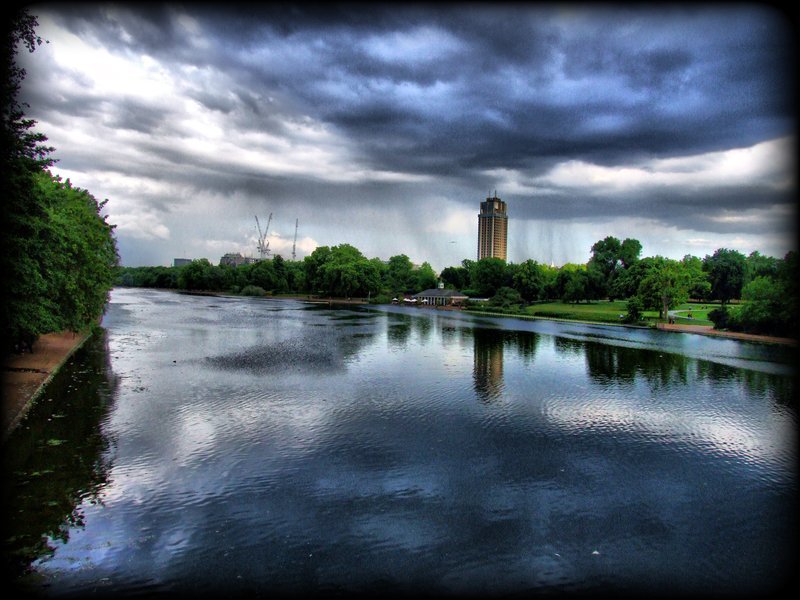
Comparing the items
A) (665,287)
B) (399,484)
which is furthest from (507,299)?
(399,484)

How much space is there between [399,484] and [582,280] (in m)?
77.9

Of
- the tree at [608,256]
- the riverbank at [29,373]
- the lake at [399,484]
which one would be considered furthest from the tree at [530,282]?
the riverbank at [29,373]

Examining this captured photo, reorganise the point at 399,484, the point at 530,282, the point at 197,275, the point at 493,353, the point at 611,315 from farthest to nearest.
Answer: the point at 197,275 → the point at 530,282 → the point at 611,315 → the point at 493,353 → the point at 399,484

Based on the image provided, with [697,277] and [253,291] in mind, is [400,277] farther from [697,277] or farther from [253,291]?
[697,277]

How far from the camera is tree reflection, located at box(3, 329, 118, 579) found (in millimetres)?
8664

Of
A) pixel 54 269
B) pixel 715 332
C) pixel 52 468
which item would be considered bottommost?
pixel 52 468

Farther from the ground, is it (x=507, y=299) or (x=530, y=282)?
(x=530, y=282)

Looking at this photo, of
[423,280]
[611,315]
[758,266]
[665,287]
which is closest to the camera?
[665,287]

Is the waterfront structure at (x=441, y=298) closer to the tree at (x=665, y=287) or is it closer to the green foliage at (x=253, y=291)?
the tree at (x=665, y=287)

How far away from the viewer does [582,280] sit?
82062mm

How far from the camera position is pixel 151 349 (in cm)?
3075

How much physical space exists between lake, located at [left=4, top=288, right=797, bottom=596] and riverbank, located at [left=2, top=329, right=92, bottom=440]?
0.73 meters

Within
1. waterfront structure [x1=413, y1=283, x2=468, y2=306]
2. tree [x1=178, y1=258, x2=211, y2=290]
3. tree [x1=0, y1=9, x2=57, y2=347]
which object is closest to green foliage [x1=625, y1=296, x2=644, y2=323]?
waterfront structure [x1=413, y1=283, x2=468, y2=306]

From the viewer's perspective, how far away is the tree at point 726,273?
76.7m
